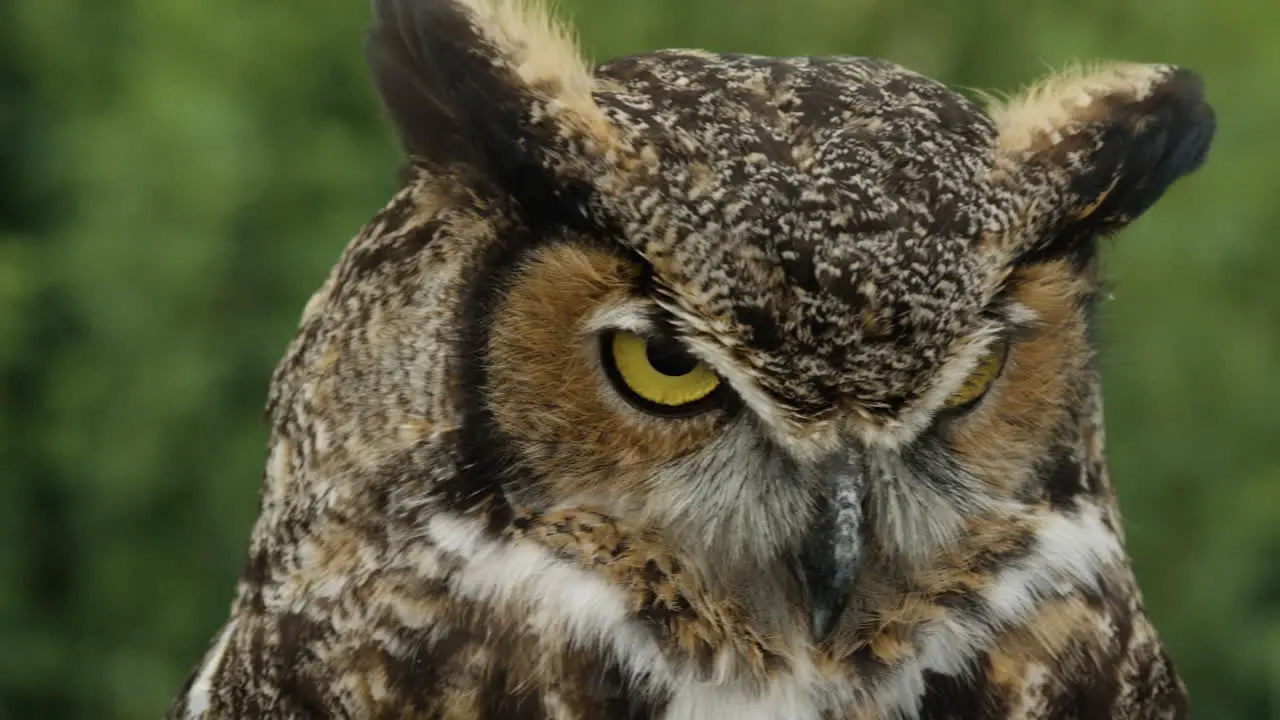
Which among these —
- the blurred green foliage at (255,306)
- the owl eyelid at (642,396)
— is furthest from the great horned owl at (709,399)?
the blurred green foliage at (255,306)

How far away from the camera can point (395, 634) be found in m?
1.19

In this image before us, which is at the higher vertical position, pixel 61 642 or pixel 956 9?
pixel 956 9

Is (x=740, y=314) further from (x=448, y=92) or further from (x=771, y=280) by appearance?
(x=448, y=92)

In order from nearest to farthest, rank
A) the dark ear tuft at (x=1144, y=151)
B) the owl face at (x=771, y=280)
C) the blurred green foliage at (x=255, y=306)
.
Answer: the owl face at (x=771, y=280), the dark ear tuft at (x=1144, y=151), the blurred green foliage at (x=255, y=306)

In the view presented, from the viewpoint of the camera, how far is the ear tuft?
106 cm

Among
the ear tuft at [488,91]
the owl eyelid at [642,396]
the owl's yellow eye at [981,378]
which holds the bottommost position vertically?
the owl eyelid at [642,396]

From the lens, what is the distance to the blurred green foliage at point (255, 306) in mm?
2215

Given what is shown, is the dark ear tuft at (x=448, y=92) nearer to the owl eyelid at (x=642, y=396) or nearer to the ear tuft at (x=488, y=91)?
the ear tuft at (x=488, y=91)

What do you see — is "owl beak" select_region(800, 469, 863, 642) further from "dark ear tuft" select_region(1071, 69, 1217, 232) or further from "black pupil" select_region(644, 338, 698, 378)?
"dark ear tuft" select_region(1071, 69, 1217, 232)

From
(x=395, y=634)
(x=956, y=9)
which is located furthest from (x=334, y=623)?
(x=956, y=9)

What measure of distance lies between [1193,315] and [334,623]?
1.55 meters

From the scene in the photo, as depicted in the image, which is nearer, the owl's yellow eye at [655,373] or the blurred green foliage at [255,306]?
the owl's yellow eye at [655,373]

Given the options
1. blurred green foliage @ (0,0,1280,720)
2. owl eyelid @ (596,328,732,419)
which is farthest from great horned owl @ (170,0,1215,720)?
blurred green foliage @ (0,0,1280,720)

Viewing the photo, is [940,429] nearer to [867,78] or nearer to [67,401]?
[867,78]
